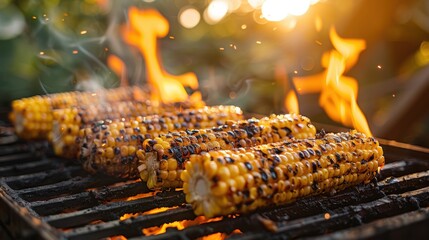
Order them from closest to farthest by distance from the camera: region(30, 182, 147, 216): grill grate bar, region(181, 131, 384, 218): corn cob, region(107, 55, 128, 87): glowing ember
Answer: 1. region(181, 131, 384, 218): corn cob
2. region(30, 182, 147, 216): grill grate bar
3. region(107, 55, 128, 87): glowing ember

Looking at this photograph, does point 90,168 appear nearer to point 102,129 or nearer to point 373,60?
point 102,129

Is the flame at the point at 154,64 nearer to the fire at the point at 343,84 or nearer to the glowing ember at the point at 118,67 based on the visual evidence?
the glowing ember at the point at 118,67

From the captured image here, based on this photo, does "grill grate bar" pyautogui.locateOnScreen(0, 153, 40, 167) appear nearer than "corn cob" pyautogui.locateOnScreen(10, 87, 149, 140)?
Yes

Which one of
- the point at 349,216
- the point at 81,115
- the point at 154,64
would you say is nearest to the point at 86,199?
the point at 81,115

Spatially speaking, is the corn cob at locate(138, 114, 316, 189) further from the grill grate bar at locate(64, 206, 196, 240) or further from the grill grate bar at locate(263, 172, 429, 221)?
the grill grate bar at locate(263, 172, 429, 221)

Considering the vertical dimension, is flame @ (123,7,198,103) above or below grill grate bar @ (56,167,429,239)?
above

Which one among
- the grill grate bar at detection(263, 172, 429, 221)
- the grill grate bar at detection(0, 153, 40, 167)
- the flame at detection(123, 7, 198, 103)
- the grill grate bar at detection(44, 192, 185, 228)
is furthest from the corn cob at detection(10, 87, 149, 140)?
the grill grate bar at detection(263, 172, 429, 221)

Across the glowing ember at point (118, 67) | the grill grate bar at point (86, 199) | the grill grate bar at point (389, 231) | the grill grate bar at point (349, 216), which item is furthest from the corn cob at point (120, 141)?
the glowing ember at point (118, 67)
